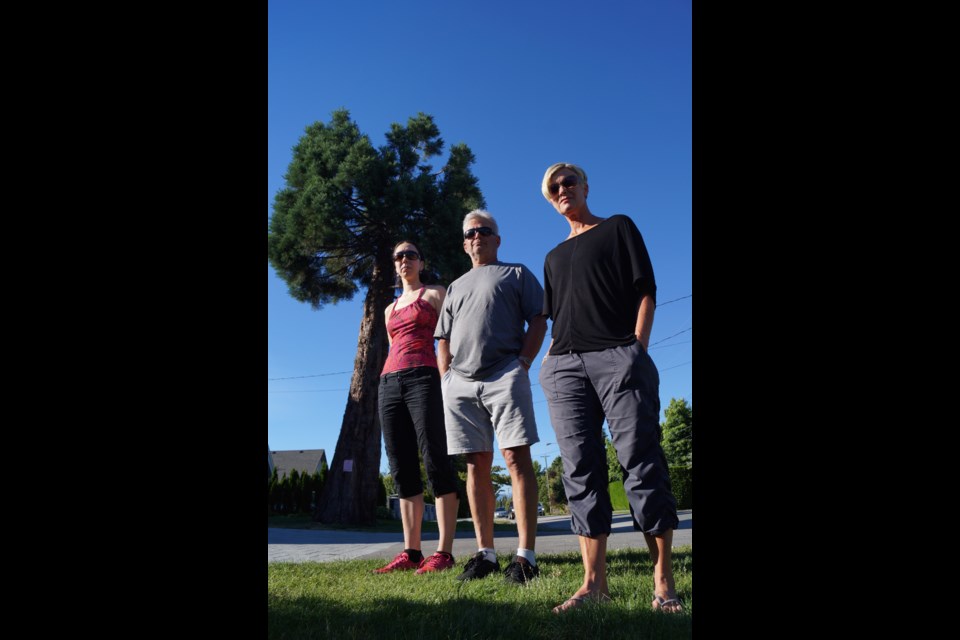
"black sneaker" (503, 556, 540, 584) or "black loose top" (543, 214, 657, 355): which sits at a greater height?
"black loose top" (543, 214, 657, 355)

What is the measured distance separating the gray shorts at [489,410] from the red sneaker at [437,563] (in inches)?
26.5

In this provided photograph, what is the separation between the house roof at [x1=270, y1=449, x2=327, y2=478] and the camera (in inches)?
1954

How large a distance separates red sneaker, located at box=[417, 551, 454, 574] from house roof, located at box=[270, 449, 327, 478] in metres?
47.7

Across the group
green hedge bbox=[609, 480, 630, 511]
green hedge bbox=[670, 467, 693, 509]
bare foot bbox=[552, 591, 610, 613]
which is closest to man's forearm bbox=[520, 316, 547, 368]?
bare foot bbox=[552, 591, 610, 613]

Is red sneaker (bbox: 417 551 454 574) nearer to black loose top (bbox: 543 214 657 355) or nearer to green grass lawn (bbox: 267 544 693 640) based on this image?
green grass lawn (bbox: 267 544 693 640)

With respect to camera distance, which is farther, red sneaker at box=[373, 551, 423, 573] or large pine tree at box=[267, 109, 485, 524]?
large pine tree at box=[267, 109, 485, 524]

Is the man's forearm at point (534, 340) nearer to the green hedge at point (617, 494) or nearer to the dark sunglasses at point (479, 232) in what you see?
the dark sunglasses at point (479, 232)

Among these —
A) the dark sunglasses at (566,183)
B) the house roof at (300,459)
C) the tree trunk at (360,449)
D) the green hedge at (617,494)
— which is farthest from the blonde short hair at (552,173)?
the house roof at (300,459)

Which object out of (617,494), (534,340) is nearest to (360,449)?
(534,340)
